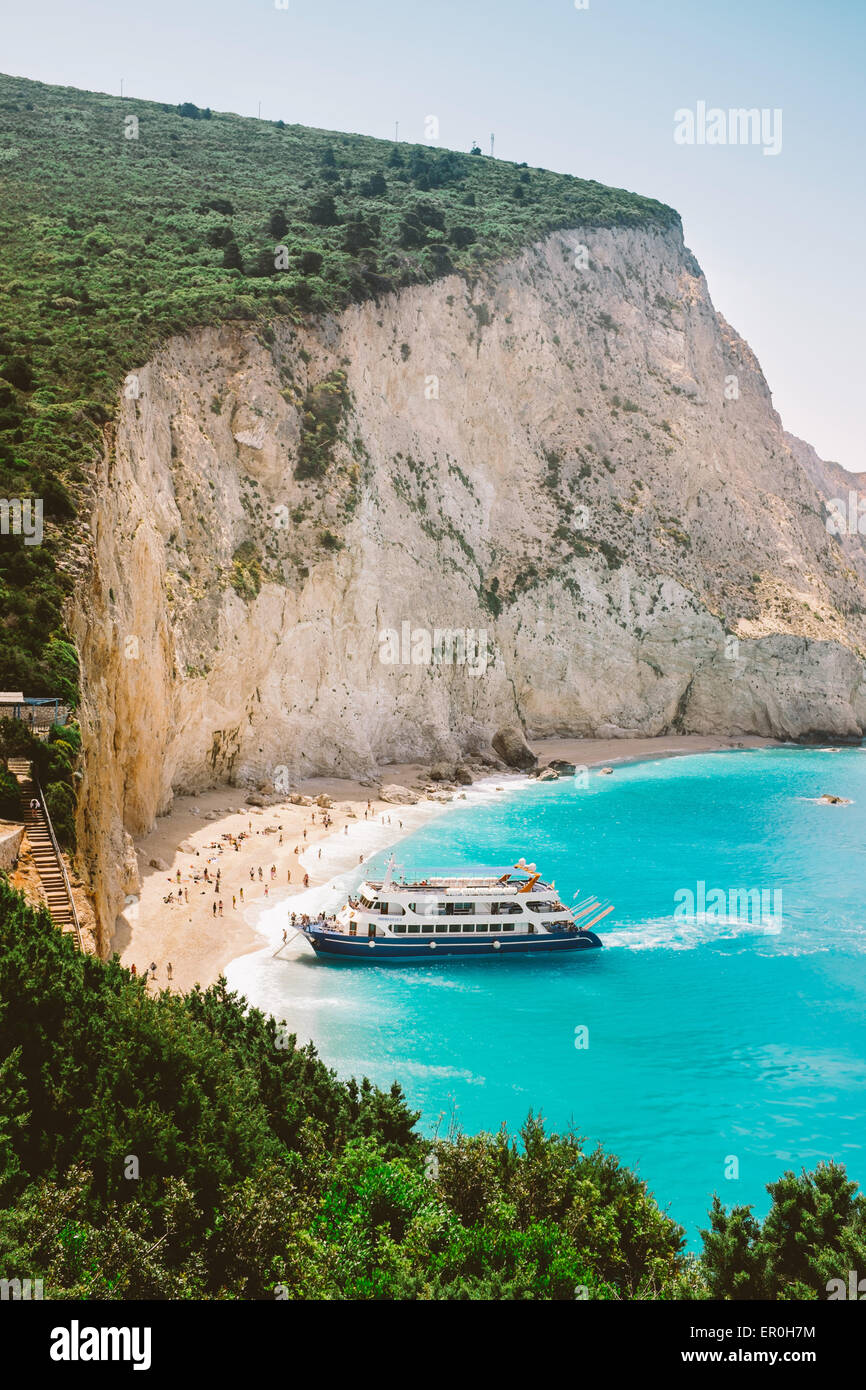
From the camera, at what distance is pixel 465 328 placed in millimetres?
86062

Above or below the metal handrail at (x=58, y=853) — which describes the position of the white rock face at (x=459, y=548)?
above

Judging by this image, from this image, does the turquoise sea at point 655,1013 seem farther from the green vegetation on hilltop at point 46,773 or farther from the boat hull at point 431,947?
the green vegetation on hilltop at point 46,773

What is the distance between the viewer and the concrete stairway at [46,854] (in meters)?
24.1

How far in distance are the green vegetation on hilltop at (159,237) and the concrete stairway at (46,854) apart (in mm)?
3393

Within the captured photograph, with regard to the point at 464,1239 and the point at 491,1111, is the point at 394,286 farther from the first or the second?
the point at 464,1239

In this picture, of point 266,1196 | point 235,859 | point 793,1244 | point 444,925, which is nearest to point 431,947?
point 444,925

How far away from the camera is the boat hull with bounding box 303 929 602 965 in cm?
3909

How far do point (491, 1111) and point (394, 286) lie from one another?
67.5 metres

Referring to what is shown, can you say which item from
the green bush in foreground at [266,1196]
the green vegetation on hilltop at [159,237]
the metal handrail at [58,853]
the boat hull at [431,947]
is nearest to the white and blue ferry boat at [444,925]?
the boat hull at [431,947]

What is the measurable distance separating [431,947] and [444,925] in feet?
3.46

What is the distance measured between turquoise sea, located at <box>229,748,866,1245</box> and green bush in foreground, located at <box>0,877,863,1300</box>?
270 inches

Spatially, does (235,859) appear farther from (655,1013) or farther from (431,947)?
(655,1013)

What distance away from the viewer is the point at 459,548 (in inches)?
3238
